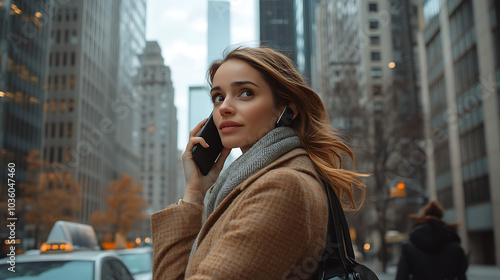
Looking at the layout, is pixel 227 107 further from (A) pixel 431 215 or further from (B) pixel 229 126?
(A) pixel 431 215

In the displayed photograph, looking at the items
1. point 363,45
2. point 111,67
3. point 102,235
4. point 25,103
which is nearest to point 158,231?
point 25,103

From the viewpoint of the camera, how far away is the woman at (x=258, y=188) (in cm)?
122

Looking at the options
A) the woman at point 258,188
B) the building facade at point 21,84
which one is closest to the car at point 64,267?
the woman at point 258,188

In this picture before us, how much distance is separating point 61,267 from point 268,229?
14.0 feet

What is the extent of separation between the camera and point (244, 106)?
64.3 inches

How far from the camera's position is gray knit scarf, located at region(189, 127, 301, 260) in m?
1.47

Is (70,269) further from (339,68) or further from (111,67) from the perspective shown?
(111,67)

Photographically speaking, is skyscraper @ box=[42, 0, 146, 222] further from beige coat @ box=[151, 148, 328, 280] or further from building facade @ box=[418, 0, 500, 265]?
beige coat @ box=[151, 148, 328, 280]

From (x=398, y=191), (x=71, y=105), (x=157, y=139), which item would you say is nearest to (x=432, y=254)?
(x=398, y=191)

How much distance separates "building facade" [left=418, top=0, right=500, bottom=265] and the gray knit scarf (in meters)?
27.3

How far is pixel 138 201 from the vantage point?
204 feet

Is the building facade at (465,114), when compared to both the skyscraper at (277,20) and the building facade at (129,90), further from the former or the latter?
the building facade at (129,90)

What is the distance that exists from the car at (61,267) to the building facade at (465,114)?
25178 mm

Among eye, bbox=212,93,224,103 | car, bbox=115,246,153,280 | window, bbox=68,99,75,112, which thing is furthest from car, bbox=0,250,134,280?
window, bbox=68,99,75,112
